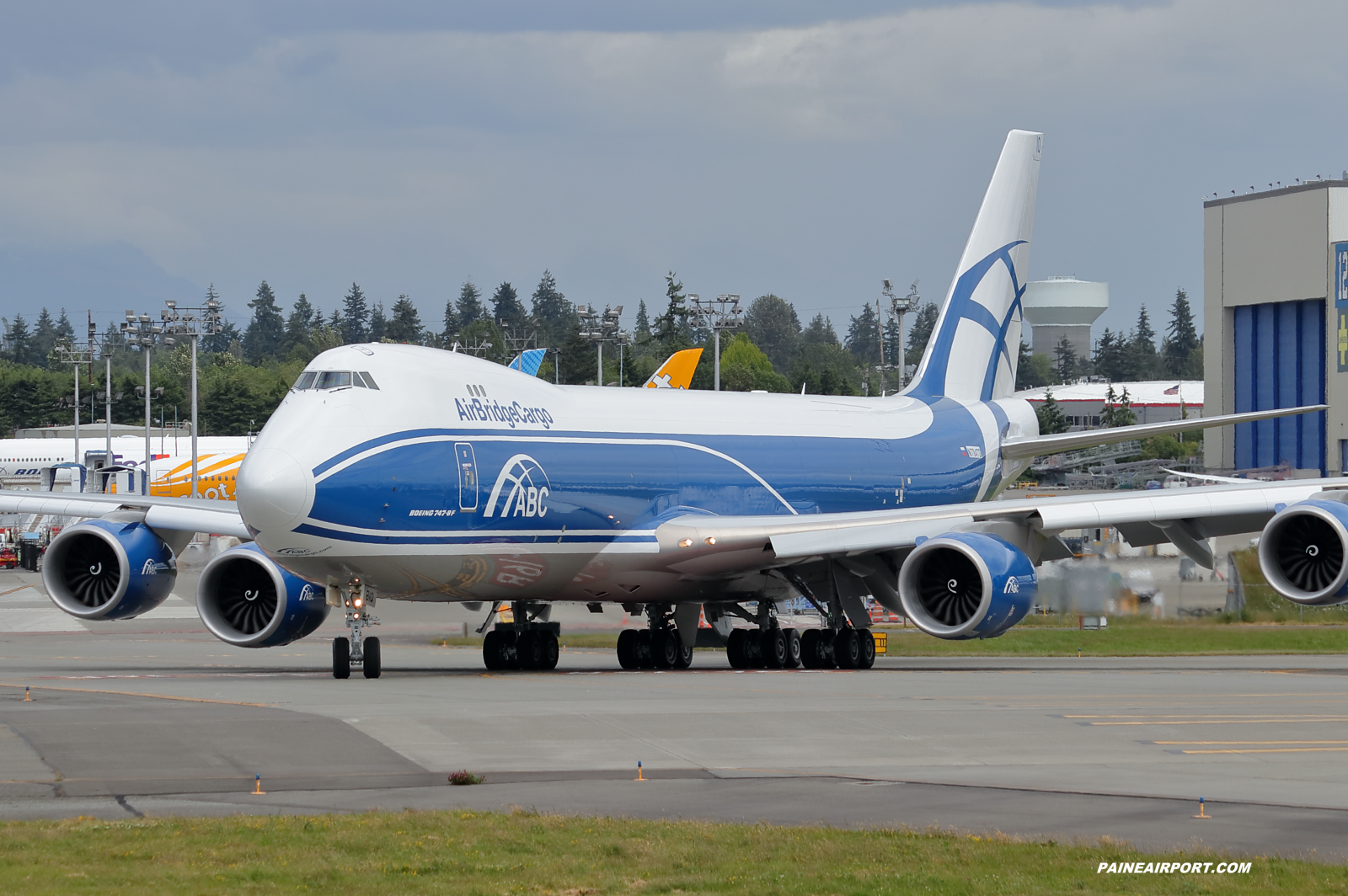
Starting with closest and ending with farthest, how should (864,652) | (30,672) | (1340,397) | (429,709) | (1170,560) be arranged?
1. (429,709)
2. (30,672)
3. (864,652)
4. (1170,560)
5. (1340,397)

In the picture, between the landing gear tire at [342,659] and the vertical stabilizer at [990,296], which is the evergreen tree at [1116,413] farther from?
the landing gear tire at [342,659]

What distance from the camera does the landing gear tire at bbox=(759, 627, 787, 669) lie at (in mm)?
31156

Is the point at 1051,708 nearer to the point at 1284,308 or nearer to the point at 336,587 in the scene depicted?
the point at 336,587

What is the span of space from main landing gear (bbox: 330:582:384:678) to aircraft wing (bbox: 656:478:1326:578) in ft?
17.6

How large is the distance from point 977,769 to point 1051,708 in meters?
5.44

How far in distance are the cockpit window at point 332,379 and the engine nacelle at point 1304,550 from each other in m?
13.3

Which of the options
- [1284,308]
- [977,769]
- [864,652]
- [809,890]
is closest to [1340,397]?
[1284,308]

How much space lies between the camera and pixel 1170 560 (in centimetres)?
4297

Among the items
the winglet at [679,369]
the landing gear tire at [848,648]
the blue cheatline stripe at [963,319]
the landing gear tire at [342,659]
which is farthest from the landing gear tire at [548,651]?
the winglet at [679,369]

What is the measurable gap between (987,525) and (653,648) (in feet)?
22.8

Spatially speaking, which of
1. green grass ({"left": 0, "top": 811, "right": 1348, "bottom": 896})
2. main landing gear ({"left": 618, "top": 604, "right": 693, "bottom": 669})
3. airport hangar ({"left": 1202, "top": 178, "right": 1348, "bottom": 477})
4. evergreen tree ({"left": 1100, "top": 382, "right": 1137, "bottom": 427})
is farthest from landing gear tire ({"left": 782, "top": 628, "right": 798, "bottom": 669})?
evergreen tree ({"left": 1100, "top": 382, "right": 1137, "bottom": 427})

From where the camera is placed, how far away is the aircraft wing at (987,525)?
2655 centimetres
